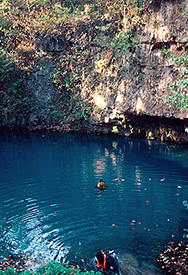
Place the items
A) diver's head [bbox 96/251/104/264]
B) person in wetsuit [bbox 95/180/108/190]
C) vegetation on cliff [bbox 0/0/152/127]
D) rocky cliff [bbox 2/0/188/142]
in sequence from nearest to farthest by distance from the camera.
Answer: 1. diver's head [bbox 96/251/104/264]
2. person in wetsuit [bbox 95/180/108/190]
3. rocky cliff [bbox 2/0/188/142]
4. vegetation on cliff [bbox 0/0/152/127]

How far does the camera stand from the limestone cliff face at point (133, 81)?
1669 cm

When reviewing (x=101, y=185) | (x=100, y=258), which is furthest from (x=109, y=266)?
(x=101, y=185)

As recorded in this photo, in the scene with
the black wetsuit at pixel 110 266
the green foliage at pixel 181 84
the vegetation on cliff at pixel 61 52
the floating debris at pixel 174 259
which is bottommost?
the floating debris at pixel 174 259

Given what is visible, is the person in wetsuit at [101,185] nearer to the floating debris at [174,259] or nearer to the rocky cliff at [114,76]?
the floating debris at [174,259]

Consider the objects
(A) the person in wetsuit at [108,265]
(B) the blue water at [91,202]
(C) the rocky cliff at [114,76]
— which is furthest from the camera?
(C) the rocky cliff at [114,76]

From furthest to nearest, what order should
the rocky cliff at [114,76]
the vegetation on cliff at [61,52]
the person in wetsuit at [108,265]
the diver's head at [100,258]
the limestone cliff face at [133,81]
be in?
the vegetation on cliff at [61,52]
the rocky cliff at [114,76]
the limestone cliff face at [133,81]
the diver's head at [100,258]
the person in wetsuit at [108,265]

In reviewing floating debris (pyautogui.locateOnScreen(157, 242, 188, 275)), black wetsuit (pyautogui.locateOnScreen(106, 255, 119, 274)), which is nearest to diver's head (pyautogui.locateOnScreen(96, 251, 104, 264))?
black wetsuit (pyautogui.locateOnScreen(106, 255, 119, 274))

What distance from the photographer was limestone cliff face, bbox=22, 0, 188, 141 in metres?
16.7

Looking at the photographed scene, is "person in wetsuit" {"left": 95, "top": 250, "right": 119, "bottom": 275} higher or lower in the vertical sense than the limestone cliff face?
lower

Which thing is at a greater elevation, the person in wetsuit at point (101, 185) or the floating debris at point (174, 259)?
the person in wetsuit at point (101, 185)

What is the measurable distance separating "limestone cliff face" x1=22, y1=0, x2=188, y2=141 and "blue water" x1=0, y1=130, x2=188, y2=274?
343cm

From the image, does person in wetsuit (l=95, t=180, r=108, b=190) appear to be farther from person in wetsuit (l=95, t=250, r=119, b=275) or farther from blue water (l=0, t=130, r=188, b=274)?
A: person in wetsuit (l=95, t=250, r=119, b=275)

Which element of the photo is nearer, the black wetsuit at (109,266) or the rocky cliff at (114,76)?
the black wetsuit at (109,266)

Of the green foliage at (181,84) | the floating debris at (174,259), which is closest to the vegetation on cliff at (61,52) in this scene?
the green foliage at (181,84)
